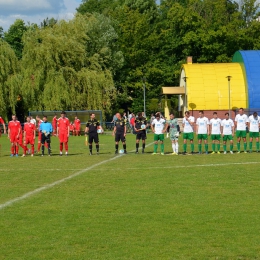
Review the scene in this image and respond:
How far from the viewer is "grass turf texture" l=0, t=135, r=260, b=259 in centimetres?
875

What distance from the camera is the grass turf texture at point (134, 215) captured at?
8750 millimetres

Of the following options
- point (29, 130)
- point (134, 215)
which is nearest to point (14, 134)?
point (29, 130)

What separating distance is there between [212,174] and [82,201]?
615cm

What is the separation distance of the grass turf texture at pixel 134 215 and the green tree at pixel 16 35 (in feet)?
225

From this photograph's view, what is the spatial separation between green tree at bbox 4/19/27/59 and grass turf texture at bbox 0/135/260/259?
2706 inches

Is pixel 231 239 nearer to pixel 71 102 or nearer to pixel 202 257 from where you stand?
pixel 202 257

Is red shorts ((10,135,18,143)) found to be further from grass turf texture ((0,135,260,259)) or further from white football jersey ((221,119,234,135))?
white football jersey ((221,119,234,135))

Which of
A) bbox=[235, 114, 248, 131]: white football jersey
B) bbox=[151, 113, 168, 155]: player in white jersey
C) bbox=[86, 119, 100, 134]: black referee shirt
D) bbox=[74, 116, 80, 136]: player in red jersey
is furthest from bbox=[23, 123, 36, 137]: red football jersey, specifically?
bbox=[74, 116, 80, 136]: player in red jersey

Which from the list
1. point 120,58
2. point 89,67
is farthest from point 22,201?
point 120,58

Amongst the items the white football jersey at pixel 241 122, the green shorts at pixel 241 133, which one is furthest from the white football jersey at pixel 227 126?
the green shorts at pixel 241 133

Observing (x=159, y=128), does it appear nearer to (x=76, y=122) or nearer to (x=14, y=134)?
(x=14, y=134)

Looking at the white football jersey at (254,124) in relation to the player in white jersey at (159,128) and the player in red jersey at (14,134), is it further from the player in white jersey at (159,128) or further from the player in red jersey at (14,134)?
the player in red jersey at (14,134)

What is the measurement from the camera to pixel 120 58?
74250 mm

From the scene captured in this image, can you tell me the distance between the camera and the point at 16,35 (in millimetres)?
89375
